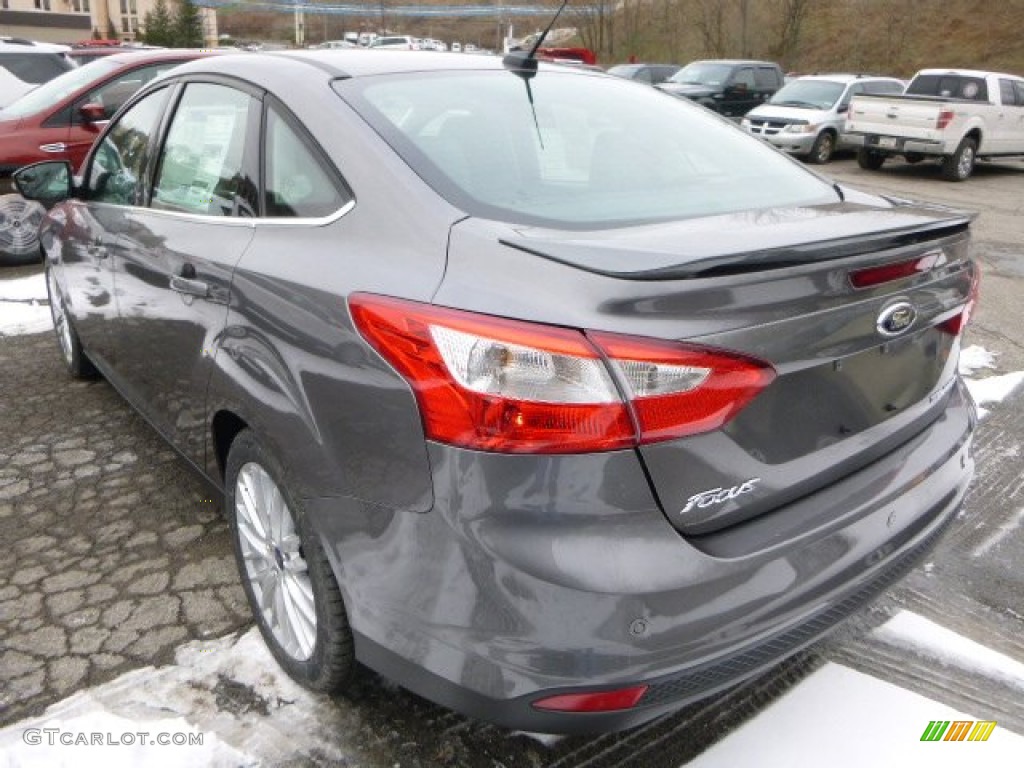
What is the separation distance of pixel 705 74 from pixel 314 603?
1965cm

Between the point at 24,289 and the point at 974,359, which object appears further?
the point at 24,289

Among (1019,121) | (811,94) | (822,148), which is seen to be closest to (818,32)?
(811,94)

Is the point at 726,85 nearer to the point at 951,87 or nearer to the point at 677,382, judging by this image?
the point at 951,87

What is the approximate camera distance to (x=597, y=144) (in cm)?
253

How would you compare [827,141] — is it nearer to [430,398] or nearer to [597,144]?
[597,144]

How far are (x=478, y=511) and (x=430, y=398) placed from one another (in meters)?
0.24

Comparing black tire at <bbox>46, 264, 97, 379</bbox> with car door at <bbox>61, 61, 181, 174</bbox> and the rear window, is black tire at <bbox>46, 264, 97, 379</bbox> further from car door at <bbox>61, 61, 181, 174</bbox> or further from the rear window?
the rear window

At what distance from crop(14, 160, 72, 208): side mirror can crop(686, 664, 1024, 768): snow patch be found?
138 inches

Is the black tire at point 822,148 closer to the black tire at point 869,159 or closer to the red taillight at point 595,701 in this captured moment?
the black tire at point 869,159

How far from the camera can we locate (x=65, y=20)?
4941 centimetres

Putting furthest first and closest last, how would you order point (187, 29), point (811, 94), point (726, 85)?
1. point (187, 29)
2. point (726, 85)
3. point (811, 94)

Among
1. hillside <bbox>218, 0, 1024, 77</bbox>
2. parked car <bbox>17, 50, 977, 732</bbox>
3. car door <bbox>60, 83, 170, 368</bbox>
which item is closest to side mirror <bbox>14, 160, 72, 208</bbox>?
car door <bbox>60, 83, 170, 368</bbox>

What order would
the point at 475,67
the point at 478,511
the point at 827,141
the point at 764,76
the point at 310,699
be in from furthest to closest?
the point at 764,76, the point at 827,141, the point at 475,67, the point at 310,699, the point at 478,511

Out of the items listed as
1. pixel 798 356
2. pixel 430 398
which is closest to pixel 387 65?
pixel 430 398
